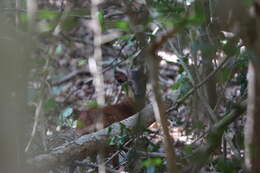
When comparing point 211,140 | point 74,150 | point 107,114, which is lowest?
point 107,114

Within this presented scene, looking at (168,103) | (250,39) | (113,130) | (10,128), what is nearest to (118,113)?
(168,103)

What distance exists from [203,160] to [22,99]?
78cm

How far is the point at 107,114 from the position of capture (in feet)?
16.7

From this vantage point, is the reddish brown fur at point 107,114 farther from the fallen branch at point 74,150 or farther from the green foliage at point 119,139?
the green foliage at point 119,139

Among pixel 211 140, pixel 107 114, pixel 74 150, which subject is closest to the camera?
pixel 211 140

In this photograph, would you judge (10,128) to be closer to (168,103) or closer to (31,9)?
(31,9)

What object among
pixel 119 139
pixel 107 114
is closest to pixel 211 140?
pixel 119 139

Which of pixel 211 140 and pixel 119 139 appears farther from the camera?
pixel 119 139

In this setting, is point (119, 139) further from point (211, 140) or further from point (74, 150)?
point (211, 140)

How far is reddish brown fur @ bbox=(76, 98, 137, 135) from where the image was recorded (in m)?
4.86

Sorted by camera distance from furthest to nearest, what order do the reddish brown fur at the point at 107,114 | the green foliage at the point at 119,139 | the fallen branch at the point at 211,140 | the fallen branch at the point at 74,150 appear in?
the reddish brown fur at the point at 107,114 < the green foliage at the point at 119,139 < the fallen branch at the point at 74,150 < the fallen branch at the point at 211,140

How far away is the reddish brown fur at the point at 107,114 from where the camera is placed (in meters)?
4.86

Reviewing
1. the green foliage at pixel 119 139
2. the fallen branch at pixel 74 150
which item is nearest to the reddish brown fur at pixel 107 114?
the fallen branch at pixel 74 150

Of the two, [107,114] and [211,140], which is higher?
[211,140]
